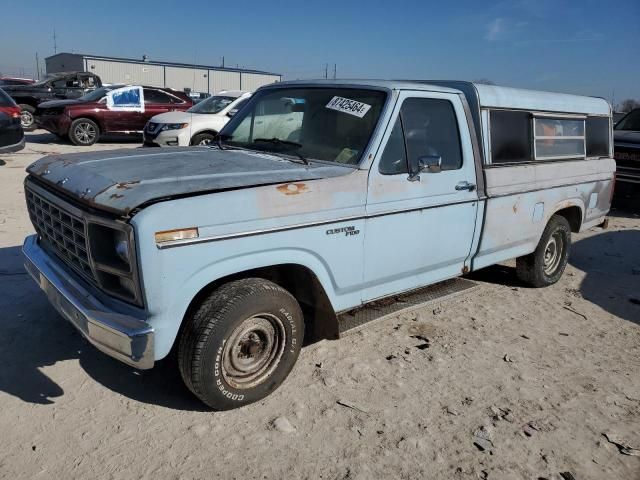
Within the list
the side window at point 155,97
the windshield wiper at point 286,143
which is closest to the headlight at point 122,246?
the windshield wiper at point 286,143

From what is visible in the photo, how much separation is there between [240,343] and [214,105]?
32.8ft

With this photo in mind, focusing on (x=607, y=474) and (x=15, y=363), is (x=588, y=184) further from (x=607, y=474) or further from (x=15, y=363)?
(x=15, y=363)

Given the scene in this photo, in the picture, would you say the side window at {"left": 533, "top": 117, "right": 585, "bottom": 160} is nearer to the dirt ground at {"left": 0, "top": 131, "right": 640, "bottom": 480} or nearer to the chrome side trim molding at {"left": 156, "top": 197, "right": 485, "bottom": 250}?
the dirt ground at {"left": 0, "top": 131, "right": 640, "bottom": 480}

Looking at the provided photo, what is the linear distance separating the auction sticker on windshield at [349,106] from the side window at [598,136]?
127 inches

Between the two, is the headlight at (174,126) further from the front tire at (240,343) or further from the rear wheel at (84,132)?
the front tire at (240,343)

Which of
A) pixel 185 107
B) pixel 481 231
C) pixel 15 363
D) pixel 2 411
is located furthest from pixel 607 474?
pixel 185 107

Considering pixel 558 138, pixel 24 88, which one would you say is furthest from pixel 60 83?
pixel 558 138

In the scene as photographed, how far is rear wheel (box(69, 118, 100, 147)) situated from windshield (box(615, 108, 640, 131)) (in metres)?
12.7

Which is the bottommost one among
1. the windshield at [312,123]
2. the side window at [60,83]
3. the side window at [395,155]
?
the side window at [395,155]

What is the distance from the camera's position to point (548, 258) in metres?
5.57

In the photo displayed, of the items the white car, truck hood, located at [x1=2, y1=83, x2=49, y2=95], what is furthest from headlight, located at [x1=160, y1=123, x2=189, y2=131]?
truck hood, located at [x1=2, y1=83, x2=49, y2=95]

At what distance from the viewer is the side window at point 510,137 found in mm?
4449

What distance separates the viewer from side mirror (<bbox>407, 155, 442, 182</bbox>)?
359 centimetres

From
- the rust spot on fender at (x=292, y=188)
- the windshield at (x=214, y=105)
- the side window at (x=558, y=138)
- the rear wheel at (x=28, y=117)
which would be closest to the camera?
the rust spot on fender at (x=292, y=188)
